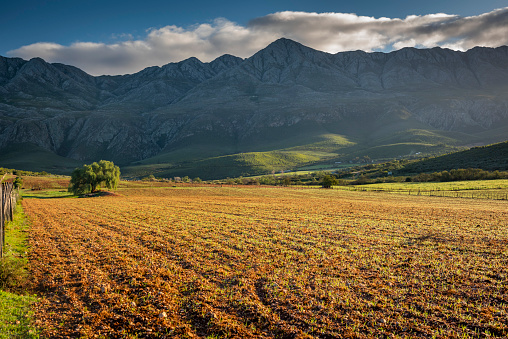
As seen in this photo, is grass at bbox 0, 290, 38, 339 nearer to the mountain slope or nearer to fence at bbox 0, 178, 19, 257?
fence at bbox 0, 178, 19, 257

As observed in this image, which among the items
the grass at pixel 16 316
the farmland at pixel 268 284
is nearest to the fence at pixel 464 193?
the farmland at pixel 268 284

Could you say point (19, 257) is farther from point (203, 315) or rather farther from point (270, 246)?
point (270, 246)

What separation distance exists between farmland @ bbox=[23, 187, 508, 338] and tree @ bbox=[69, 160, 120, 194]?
50868 millimetres

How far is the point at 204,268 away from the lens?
1417cm

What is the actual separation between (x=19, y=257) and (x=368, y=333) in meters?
17.7

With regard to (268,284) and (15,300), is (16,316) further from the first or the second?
(268,284)

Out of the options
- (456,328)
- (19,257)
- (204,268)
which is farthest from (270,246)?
(19,257)

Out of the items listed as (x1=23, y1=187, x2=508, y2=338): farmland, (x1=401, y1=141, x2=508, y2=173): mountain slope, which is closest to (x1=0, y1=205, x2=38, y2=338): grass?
(x1=23, y1=187, x2=508, y2=338): farmland

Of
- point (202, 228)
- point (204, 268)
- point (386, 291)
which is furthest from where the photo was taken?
point (202, 228)

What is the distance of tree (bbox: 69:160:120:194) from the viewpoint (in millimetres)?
68088

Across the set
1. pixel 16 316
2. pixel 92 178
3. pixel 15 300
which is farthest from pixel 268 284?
pixel 92 178

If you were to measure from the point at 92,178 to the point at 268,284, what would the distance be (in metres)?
68.5

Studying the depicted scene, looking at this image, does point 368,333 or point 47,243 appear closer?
point 368,333

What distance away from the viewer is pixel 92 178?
6844 centimetres
